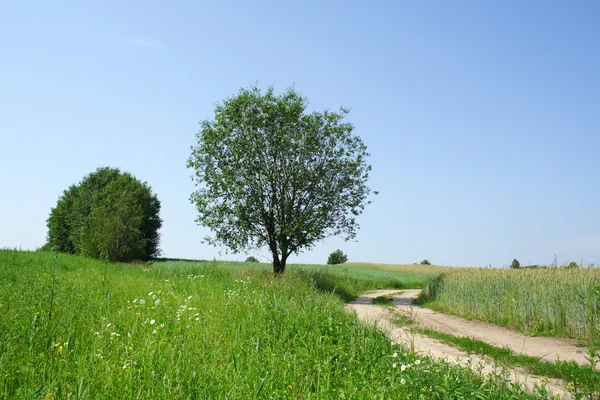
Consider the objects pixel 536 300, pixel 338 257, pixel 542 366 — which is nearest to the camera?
pixel 542 366

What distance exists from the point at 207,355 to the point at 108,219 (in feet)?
136

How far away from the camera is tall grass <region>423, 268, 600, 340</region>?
587 inches

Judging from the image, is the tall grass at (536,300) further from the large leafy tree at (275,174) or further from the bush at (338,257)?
the bush at (338,257)

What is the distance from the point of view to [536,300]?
53.4ft

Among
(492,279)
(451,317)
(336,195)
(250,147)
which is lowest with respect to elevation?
(451,317)

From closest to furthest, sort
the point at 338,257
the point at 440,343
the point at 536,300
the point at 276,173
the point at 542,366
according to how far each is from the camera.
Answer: the point at 542,366 < the point at 440,343 < the point at 536,300 < the point at 276,173 < the point at 338,257

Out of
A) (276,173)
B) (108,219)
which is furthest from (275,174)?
(108,219)

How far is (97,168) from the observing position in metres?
63.4

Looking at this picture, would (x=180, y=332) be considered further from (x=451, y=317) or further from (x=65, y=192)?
(x=65, y=192)

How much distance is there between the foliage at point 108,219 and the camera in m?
44.4

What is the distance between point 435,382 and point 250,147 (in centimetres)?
2036

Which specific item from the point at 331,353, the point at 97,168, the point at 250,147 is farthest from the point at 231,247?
the point at 97,168

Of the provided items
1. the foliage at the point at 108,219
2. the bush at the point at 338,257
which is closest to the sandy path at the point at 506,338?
the foliage at the point at 108,219

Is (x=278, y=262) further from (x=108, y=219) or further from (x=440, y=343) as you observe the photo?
(x=108, y=219)
